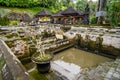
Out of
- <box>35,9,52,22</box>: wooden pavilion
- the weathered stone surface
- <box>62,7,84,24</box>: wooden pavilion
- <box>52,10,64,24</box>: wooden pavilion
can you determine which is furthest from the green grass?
the weathered stone surface

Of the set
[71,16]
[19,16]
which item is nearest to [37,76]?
[71,16]

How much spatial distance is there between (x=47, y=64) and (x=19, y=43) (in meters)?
2.24

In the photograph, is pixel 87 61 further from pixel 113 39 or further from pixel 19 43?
pixel 19 43

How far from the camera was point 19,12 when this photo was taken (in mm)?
21938

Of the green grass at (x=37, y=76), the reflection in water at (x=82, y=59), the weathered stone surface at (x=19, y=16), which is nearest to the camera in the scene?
the green grass at (x=37, y=76)

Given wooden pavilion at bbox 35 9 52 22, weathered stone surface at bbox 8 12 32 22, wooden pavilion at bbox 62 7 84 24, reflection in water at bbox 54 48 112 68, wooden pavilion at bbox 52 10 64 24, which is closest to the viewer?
reflection in water at bbox 54 48 112 68

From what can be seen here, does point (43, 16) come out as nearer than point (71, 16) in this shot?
No

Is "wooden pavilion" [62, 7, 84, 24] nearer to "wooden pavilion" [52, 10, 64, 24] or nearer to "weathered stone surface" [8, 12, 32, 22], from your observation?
"wooden pavilion" [52, 10, 64, 24]

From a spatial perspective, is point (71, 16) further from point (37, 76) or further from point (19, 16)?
point (37, 76)

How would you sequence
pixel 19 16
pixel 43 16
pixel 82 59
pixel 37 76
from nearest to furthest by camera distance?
pixel 37 76 < pixel 82 59 < pixel 43 16 < pixel 19 16

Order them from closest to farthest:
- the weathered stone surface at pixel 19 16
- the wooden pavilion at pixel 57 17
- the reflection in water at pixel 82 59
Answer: the reflection in water at pixel 82 59 → the wooden pavilion at pixel 57 17 → the weathered stone surface at pixel 19 16

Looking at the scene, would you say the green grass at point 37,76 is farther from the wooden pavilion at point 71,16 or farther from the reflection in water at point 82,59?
the wooden pavilion at point 71,16

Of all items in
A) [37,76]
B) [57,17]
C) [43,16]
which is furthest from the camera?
[57,17]

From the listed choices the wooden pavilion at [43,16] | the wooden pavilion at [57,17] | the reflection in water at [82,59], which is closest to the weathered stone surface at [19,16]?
the wooden pavilion at [43,16]
